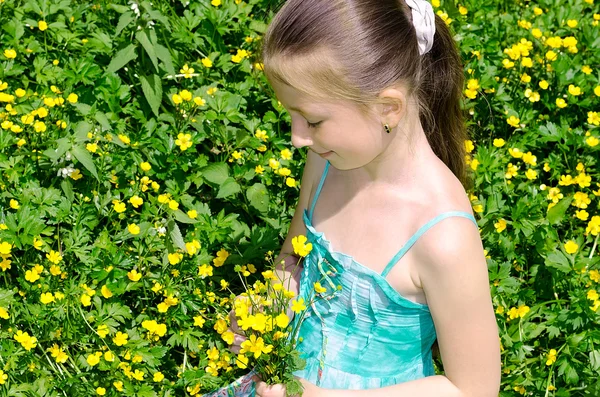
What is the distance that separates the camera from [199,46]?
3459 mm

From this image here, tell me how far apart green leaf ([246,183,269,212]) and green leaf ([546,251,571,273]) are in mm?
972

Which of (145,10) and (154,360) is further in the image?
(145,10)

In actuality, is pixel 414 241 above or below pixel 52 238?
above

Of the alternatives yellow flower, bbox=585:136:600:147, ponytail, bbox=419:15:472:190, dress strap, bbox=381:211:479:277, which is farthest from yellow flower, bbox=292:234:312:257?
yellow flower, bbox=585:136:600:147

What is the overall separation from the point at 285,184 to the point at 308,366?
946mm

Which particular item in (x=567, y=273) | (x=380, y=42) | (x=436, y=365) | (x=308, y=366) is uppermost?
(x=380, y=42)

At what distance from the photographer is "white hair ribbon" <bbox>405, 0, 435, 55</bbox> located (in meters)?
1.87

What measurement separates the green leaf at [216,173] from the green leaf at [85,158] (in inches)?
15.0

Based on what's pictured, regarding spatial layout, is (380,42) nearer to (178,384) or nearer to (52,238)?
(178,384)

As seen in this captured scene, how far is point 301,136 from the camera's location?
6.28ft

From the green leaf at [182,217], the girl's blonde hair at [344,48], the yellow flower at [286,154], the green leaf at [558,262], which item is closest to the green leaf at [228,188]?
the green leaf at [182,217]

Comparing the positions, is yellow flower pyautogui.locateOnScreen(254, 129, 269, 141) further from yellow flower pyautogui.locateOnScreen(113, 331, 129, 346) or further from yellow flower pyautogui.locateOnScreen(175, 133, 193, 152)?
yellow flower pyautogui.locateOnScreen(113, 331, 129, 346)

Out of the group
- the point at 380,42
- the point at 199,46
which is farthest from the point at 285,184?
the point at 380,42

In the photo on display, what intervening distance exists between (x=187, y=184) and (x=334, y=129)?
45.0 inches
